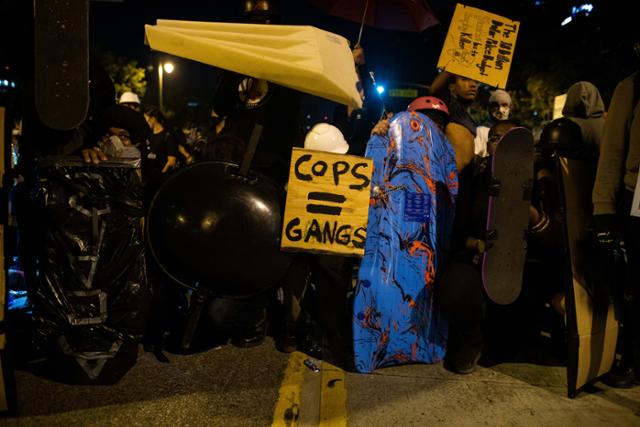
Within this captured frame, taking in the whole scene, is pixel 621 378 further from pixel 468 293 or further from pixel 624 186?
pixel 624 186

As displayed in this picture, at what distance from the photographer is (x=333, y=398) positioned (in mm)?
3049

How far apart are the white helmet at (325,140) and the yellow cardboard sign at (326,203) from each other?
56 cm

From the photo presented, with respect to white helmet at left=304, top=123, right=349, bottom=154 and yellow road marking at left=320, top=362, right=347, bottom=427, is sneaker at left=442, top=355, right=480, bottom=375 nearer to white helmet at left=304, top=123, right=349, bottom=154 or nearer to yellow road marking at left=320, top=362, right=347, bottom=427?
yellow road marking at left=320, top=362, right=347, bottom=427

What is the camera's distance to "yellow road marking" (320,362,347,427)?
9.16 ft

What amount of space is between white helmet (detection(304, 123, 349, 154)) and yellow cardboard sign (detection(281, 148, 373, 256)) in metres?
0.56

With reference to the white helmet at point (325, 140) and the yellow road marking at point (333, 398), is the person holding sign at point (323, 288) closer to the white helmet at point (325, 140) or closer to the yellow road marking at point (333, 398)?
the white helmet at point (325, 140)

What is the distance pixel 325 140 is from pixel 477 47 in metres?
1.51

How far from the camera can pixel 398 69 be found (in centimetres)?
3194

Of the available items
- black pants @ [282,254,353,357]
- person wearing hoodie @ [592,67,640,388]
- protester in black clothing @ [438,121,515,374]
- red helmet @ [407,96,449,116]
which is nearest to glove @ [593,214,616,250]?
person wearing hoodie @ [592,67,640,388]

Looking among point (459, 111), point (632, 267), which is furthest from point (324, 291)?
point (632, 267)

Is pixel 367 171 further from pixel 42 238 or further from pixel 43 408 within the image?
pixel 43 408

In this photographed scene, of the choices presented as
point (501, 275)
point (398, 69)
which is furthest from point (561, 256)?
point (398, 69)

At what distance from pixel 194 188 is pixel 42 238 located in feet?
3.07

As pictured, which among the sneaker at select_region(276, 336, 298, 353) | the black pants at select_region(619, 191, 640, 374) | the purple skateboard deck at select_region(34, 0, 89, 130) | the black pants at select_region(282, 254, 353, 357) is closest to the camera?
the purple skateboard deck at select_region(34, 0, 89, 130)
